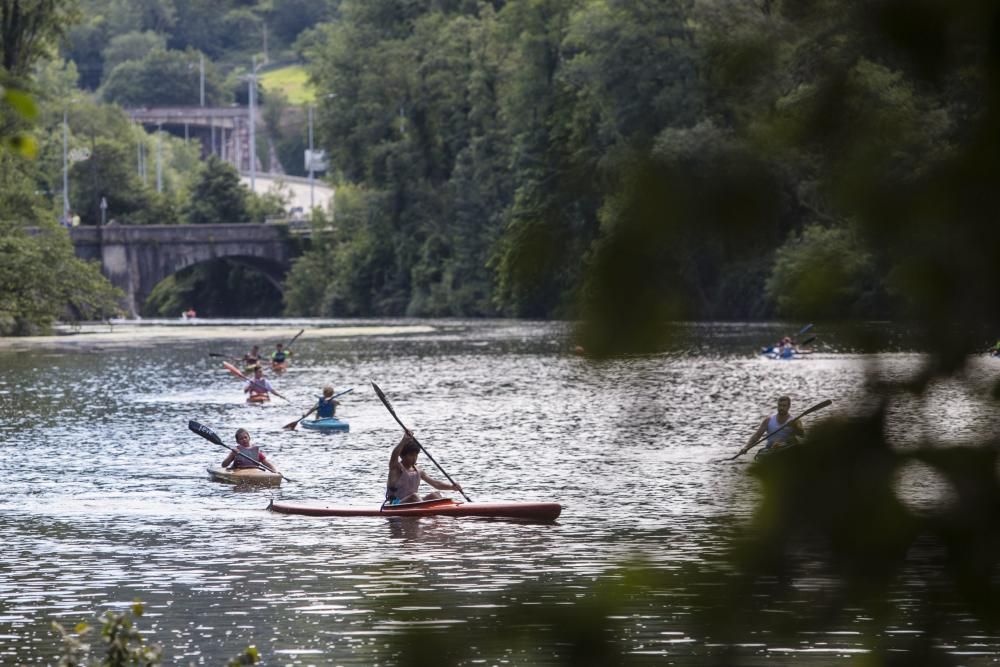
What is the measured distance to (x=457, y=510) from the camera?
79.3 ft

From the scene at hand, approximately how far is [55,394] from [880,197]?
4656 cm

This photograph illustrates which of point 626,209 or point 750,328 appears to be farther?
point 750,328

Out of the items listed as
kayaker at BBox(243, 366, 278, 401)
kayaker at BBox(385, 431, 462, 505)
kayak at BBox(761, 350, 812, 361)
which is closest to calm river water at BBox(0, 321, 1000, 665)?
kayaker at BBox(385, 431, 462, 505)

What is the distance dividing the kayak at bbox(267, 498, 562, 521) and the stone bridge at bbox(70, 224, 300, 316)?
307ft

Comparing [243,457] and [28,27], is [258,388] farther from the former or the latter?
[28,27]

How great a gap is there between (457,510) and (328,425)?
14.5 meters

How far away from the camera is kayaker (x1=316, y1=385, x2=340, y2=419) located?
37.9 metres

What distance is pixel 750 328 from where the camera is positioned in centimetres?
7400

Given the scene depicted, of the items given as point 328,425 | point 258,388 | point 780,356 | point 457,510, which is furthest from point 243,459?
point 780,356

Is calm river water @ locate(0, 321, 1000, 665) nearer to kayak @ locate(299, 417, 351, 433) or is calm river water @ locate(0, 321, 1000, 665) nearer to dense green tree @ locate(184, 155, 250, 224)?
kayak @ locate(299, 417, 351, 433)

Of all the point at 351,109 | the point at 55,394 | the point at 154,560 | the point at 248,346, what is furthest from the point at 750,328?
the point at 154,560

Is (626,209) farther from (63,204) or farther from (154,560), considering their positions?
(63,204)

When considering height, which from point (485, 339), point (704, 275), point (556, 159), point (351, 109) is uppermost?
point (351, 109)

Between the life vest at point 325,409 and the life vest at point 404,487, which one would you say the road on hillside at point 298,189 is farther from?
the life vest at point 404,487
